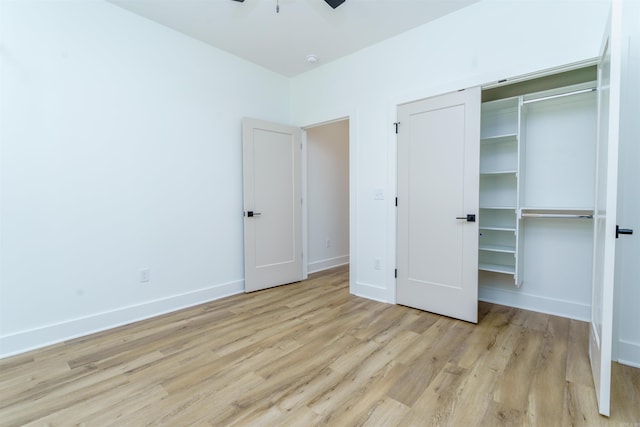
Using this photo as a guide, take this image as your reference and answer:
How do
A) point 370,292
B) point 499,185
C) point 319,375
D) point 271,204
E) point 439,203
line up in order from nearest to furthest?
point 319,375 → point 439,203 → point 499,185 → point 370,292 → point 271,204

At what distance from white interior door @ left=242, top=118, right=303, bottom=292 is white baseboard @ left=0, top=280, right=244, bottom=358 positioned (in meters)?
0.55

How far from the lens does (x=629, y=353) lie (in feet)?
6.65

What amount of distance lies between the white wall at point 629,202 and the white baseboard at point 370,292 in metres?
1.81

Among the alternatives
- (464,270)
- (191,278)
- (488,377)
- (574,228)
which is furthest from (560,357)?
(191,278)

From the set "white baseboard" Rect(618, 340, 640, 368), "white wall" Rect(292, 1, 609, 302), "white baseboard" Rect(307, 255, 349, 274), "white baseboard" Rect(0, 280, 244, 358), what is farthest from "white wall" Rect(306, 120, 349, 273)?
"white baseboard" Rect(618, 340, 640, 368)

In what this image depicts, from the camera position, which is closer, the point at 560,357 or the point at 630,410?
the point at 630,410

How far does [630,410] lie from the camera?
158 centimetres

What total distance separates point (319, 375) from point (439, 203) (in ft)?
6.22

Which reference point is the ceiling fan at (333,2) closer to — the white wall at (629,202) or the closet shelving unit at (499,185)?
the closet shelving unit at (499,185)

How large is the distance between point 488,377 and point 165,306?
114 inches

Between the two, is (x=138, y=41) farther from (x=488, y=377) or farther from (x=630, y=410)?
(x=630, y=410)

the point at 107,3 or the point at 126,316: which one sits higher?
the point at 107,3

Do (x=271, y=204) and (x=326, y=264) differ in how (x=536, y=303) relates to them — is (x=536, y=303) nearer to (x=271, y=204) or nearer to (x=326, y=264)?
(x=326, y=264)

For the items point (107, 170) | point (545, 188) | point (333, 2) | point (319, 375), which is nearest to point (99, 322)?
point (107, 170)
